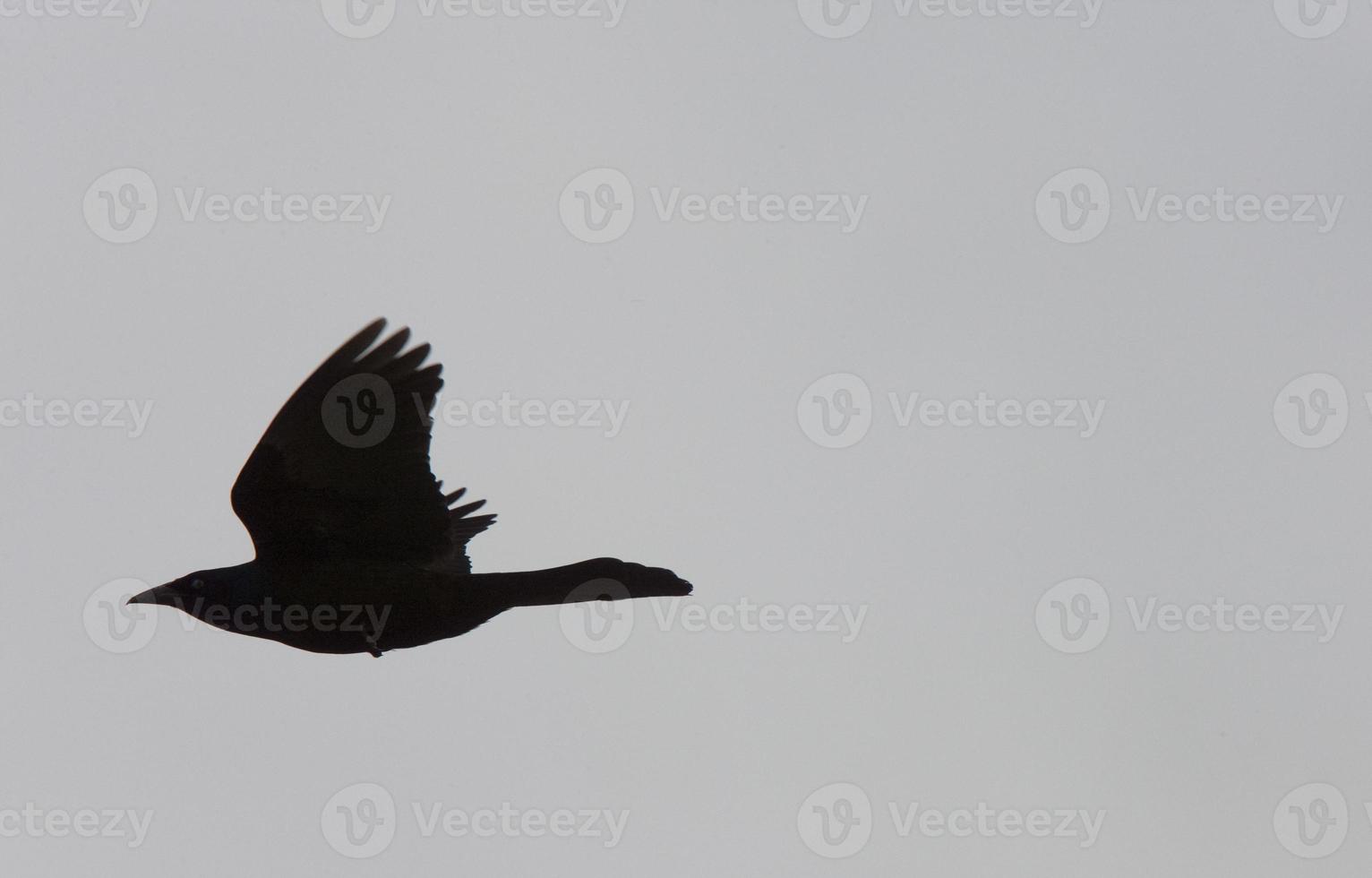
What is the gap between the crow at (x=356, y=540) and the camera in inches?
380

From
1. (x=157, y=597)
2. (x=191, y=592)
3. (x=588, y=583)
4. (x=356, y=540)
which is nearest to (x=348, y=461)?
(x=356, y=540)

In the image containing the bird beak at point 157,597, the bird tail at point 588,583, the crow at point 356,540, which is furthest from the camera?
the bird beak at point 157,597

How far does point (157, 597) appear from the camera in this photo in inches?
387

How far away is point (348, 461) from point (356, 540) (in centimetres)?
66

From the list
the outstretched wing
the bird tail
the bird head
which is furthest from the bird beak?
the bird tail

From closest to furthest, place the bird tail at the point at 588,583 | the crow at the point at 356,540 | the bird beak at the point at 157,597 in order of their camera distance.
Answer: the bird tail at the point at 588,583 → the crow at the point at 356,540 → the bird beak at the point at 157,597

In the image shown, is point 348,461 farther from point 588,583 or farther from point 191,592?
point 588,583

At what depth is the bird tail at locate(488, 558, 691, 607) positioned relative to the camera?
9.48 metres

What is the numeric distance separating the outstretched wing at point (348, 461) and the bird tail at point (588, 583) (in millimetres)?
816

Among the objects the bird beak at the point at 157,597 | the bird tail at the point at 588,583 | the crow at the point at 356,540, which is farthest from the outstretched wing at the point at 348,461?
the bird tail at the point at 588,583

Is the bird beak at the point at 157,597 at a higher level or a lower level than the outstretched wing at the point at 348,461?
lower

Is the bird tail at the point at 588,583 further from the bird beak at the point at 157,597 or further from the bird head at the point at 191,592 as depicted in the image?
the bird beak at the point at 157,597

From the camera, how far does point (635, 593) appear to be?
9.52m

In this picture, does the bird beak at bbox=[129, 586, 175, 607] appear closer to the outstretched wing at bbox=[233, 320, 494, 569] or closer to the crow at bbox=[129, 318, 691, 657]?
the crow at bbox=[129, 318, 691, 657]
